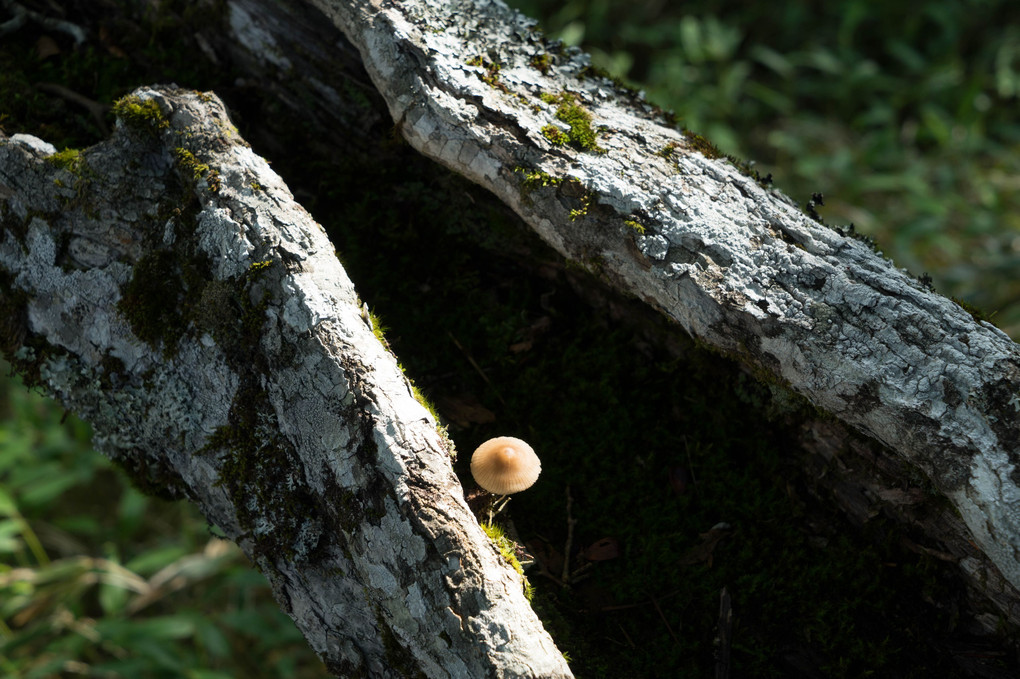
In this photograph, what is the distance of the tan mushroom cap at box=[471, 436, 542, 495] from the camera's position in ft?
8.16

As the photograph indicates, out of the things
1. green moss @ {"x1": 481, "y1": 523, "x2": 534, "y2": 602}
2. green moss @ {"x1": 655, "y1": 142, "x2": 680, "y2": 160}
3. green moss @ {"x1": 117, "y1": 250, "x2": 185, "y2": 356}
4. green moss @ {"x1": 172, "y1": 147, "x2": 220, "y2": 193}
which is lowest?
green moss @ {"x1": 481, "y1": 523, "x2": 534, "y2": 602}

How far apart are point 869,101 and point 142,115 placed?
23.1 ft

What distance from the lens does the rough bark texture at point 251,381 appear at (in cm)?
218

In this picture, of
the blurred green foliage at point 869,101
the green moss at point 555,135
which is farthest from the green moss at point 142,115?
the blurred green foliage at point 869,101

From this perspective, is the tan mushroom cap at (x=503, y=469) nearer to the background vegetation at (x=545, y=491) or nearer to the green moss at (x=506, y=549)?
the green moss at (x=506, y=549)

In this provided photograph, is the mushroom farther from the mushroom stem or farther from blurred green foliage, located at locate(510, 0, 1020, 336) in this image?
blurred green foliage, located at locate(510, 0, 1020, 336)

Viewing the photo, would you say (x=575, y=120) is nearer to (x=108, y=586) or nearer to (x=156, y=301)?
(x=156, y=301)

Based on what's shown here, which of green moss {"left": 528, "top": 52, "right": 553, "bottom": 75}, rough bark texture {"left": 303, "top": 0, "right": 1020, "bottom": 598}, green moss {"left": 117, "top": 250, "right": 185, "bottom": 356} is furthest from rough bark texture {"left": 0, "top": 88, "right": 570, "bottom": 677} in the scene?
green moss {"left": 528, "top": 52, "right": 553, "bottom": 75}

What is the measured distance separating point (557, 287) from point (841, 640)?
1.88 m

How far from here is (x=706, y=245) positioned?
2.48 meters

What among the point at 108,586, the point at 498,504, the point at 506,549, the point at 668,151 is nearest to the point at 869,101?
the point at 668,151

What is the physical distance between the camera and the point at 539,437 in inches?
118

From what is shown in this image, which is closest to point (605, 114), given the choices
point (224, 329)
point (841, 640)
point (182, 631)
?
point (224, 329)

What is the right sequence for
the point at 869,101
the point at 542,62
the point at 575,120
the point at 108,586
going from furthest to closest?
the point at 869,101 < the point at 108,586 < the point at 542,62 < the point at 575,120
